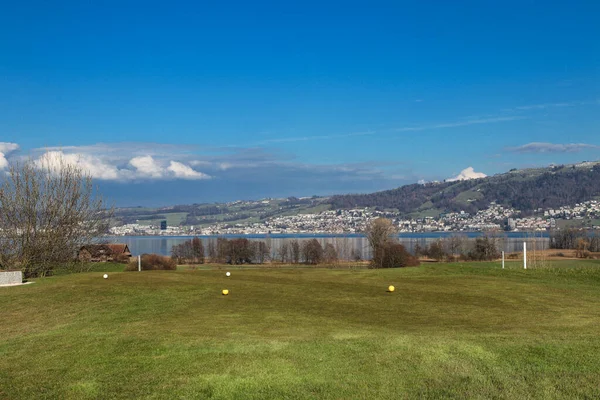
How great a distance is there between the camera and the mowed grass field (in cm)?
1023

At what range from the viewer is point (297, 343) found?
13.1 meters

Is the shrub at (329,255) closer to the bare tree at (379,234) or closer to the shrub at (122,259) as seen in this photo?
the bare tree at (379,234)

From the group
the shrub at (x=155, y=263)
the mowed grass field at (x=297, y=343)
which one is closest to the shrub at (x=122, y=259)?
the shrub at (x=155, y=263)

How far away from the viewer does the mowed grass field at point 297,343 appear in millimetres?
10227

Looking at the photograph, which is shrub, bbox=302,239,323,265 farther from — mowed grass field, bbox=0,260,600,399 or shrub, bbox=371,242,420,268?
mowed grass field, bbox=0,260,600,399

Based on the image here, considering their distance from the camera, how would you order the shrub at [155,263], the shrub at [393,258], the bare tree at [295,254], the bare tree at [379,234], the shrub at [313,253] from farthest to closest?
the bare tree at [295,254]
the shrub at [313,253]
the bare tree at [379,234]
the shrub at [393,258]
the shrub at [155,263]

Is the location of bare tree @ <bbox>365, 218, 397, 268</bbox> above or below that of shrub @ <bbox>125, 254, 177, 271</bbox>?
above

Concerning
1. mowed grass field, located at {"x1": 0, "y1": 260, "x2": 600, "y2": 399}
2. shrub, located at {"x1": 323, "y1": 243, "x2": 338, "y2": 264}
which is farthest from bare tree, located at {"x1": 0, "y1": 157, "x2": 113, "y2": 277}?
shrub, located at {"x1": 323, "y1": 243, "x2": 338, "y2": 264}

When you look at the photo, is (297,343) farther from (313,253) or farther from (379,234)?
(313,253)

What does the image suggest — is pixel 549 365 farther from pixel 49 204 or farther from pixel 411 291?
pixel 49 204

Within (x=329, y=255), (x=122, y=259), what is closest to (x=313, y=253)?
(x=329, y=255)

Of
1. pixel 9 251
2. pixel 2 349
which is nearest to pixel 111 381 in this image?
pixel 2 349

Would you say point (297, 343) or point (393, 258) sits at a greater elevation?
point (297, 343)

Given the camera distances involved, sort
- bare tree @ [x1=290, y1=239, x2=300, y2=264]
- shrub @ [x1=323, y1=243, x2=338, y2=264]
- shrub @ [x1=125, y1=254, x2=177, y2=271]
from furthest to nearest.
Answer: bare tree @ [x1=290, y1=239, x2=300, y2=264], shrub @ [x1=323, y1=243, x2=338, y2=264], shrub @ [x1=125, y1=254, x2=177, y2=271]
